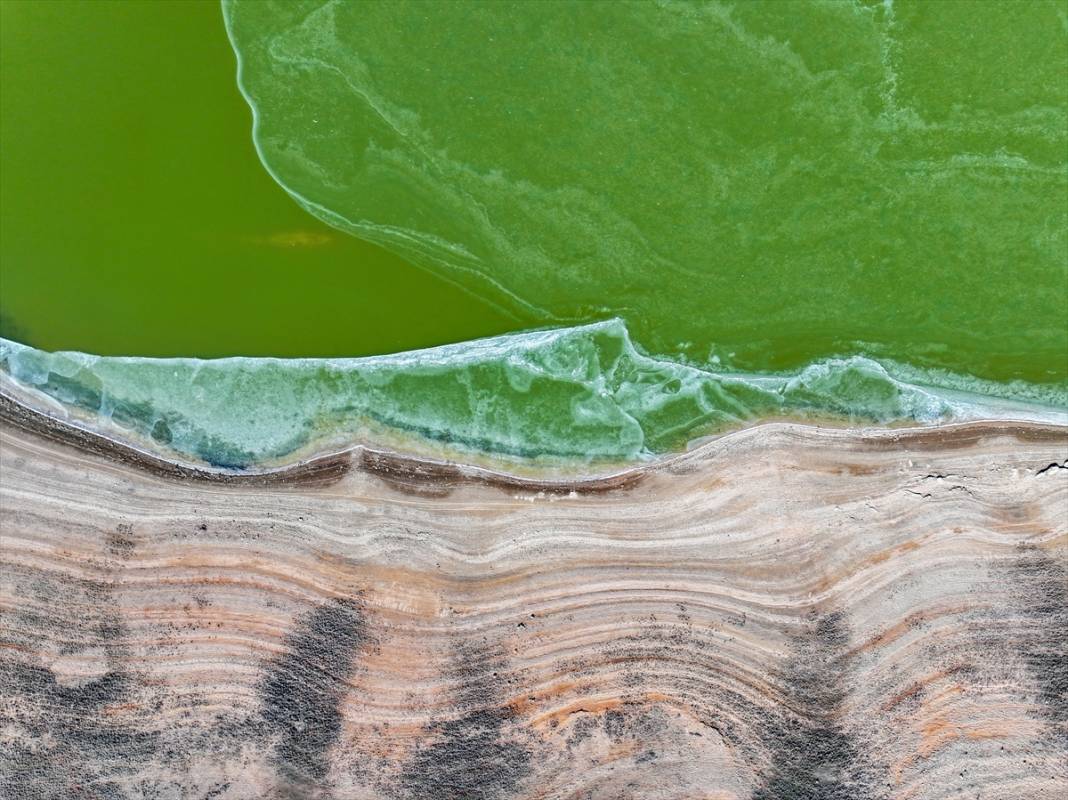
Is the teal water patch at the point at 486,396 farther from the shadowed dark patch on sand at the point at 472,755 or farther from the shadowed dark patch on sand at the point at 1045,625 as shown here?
the shadowed dark patch on sand at the point at 472,755

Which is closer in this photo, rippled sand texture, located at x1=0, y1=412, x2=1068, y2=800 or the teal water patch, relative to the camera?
rippled sand texture, located at x1=0, y1=412, x2=1068, y2=800

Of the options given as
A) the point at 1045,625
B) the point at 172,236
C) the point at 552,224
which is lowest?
the point at 1045,625

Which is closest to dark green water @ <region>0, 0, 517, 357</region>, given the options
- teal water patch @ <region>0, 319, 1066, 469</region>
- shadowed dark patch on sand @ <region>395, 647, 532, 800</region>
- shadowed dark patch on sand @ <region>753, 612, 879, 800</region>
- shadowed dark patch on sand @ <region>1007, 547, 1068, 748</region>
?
teal water patch @ <region>0, 319, 1066, 469</region>

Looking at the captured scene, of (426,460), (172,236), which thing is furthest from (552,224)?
(172,236)

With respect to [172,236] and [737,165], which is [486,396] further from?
[172,236]

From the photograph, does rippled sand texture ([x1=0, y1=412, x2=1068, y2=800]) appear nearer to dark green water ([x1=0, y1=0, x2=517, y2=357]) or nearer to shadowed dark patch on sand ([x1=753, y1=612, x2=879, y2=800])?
shadowed dark patch on sand ([x1=753, y1=612, x2=879, y2=800])

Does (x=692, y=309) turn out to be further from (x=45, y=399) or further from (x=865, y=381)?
(x=45, y=399)
